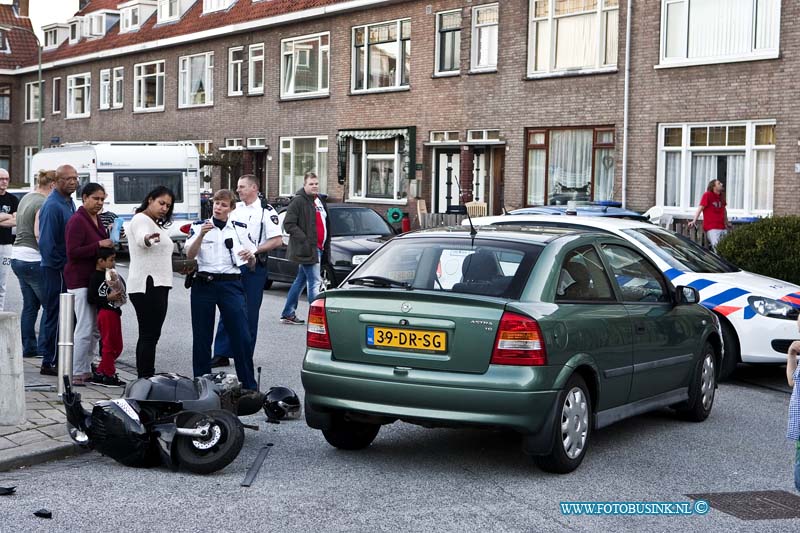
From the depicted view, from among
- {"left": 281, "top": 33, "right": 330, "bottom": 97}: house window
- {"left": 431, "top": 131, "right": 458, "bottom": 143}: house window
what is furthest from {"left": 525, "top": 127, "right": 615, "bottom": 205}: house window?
{"left": 281, "top": 33, "right": 330, "bottom": 97}: house window

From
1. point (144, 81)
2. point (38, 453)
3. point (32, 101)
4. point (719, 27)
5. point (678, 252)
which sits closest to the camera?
point (38, 453)

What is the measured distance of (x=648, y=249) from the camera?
1111 centimetres

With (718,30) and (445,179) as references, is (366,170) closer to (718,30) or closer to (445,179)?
(445,179)

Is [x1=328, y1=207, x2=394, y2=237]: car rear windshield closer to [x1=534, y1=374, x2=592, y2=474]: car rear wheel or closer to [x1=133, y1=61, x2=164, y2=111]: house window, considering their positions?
[x1=534, y1=374, x2=592, y2=474]: car rear wheel

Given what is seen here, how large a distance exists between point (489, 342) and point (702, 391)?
9.08ft

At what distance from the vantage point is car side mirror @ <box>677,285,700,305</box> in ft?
27.1

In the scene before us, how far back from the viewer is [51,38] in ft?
165

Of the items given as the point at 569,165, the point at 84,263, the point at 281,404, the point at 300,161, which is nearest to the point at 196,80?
the point at 300,161

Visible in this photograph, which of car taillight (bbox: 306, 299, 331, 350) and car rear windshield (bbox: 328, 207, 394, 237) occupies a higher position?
car rear windshield (bbox: 328, 207, 394, 237)

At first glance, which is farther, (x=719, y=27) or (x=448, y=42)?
(x=448, y=42)

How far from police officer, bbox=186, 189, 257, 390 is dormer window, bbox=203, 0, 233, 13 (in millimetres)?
29553

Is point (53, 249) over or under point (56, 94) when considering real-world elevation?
under

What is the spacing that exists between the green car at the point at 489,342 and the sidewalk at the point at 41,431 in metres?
1.64

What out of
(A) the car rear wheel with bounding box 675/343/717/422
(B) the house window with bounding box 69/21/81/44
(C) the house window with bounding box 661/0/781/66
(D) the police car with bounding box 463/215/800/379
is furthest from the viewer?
(B) the house window with bounding box 69/21/81/44
